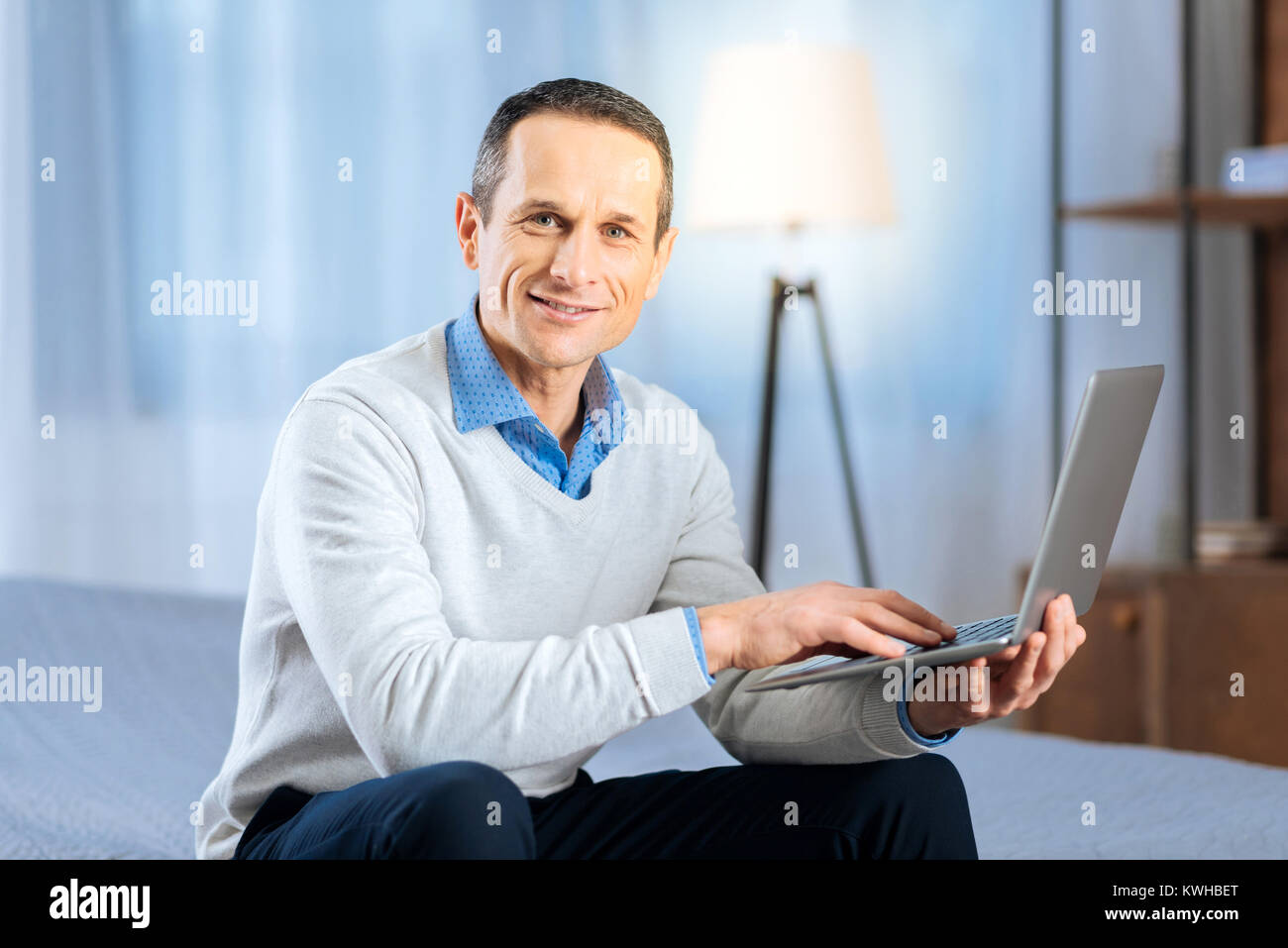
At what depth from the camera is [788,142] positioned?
243 cm

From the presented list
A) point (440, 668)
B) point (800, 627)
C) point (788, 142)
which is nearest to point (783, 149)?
point (788, 142)

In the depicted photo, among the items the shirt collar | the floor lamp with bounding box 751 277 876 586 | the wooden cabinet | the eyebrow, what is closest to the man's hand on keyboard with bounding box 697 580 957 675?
the shirt collar

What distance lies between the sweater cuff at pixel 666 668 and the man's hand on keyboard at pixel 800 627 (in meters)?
0.03

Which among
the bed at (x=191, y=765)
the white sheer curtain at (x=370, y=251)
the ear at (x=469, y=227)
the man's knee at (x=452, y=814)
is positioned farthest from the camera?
the white sheer curtain at (x=370, y=251)

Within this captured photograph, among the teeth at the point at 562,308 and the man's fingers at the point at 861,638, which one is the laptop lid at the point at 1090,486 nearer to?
the man's fingers at the point at 861,638

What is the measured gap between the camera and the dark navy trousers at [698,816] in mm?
1006

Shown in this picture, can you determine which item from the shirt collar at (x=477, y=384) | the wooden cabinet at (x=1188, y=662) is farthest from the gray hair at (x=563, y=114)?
the wooden cabinet at (x=1188, y=662)

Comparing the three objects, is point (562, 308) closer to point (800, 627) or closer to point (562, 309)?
point (562, 309)

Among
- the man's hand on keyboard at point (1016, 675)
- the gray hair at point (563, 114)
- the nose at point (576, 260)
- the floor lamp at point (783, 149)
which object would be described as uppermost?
the floor lamp at point (783, 149)

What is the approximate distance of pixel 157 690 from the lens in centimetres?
188

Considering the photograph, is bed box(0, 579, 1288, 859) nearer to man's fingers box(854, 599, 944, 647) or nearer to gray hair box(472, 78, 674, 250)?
man's fingers box(854, 599, 944, 647)

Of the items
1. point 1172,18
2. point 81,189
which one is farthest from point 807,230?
point 81,189
